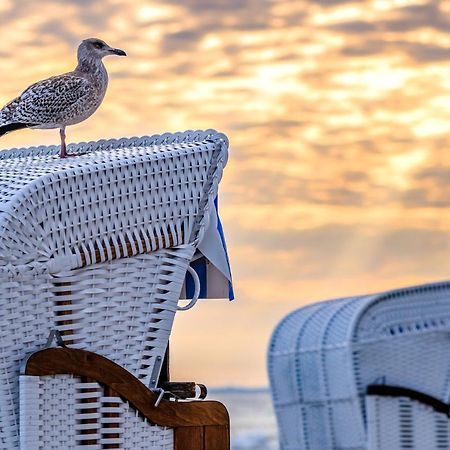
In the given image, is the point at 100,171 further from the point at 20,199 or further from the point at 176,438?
the point at 176,438

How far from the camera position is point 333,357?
4.39 metres

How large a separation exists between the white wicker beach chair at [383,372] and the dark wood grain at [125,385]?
1.32 ft

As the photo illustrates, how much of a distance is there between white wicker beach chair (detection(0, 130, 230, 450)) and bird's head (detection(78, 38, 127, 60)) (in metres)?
0.89

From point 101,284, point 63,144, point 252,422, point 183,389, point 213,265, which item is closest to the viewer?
point 101,284

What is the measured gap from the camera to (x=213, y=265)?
4832mm

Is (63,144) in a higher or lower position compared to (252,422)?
higher

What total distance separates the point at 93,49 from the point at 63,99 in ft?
1.25

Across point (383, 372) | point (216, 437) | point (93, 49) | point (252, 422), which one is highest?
point (93, 49)

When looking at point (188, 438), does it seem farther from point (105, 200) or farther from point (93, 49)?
point (93, 49)

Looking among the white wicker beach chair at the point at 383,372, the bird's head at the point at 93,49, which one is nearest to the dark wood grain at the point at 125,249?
the white wicker beach chair at the point at 383,372

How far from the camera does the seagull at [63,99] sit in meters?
5.28

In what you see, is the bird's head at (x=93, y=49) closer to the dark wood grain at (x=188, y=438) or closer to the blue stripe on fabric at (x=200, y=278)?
the blue stripe on fabric at (x=200, y=278)

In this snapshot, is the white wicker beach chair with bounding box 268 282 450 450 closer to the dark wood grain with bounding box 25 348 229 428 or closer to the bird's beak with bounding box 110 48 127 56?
the dark wood grain with bounding box 25 348 229 428

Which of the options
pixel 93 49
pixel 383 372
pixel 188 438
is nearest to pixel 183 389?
pixel 188 438
